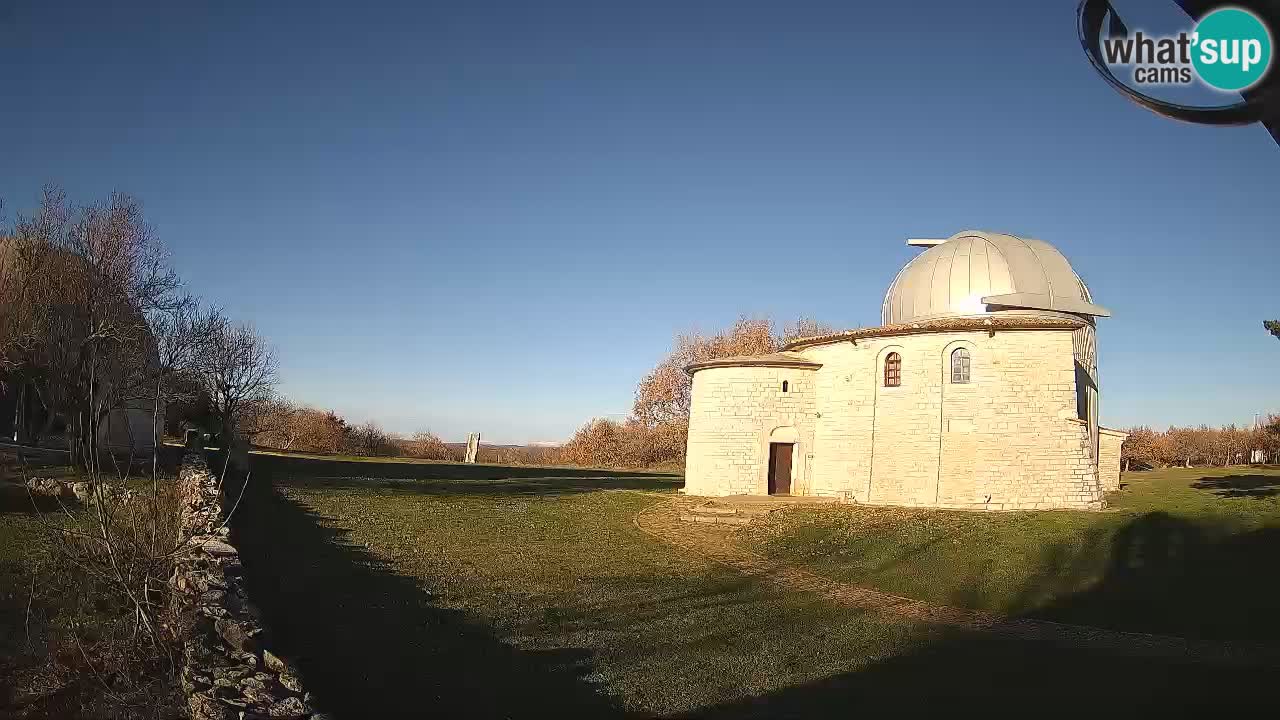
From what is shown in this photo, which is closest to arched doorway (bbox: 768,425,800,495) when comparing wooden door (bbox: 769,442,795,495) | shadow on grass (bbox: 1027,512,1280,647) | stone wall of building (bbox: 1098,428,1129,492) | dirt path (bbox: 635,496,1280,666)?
wooden door (bbox: 769,442,795,495)

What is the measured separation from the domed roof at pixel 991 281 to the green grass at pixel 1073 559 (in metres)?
6.15

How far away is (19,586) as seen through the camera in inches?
313

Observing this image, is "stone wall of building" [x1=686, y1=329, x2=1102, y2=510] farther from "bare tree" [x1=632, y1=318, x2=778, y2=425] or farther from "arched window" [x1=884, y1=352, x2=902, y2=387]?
"bare tree" [x1=632, y1=318, x2=778, y2=425]

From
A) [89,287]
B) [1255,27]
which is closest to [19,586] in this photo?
[1255,27]

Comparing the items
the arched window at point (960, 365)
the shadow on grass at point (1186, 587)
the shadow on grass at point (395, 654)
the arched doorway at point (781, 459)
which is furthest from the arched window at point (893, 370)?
the shadow on grass at point (395, 654)

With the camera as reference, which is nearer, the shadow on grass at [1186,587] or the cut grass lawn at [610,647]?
the cut grass lawn at [610,647]

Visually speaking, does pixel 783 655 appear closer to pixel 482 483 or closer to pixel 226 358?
pixel 482 483

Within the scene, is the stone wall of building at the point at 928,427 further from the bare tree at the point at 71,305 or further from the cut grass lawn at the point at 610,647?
the bare tree at the point at 71,305

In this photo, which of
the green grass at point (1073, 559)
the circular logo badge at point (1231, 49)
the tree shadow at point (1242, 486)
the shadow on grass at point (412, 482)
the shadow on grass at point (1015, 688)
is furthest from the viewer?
the shadow on grass at point (412, 482)

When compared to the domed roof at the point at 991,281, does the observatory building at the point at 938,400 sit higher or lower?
lower

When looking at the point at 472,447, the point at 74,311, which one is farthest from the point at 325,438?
the point at 74,311

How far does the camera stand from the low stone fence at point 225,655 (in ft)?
14.8

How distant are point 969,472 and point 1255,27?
18536 mm

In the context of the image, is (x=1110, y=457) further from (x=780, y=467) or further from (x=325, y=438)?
(x=325, y=438)
